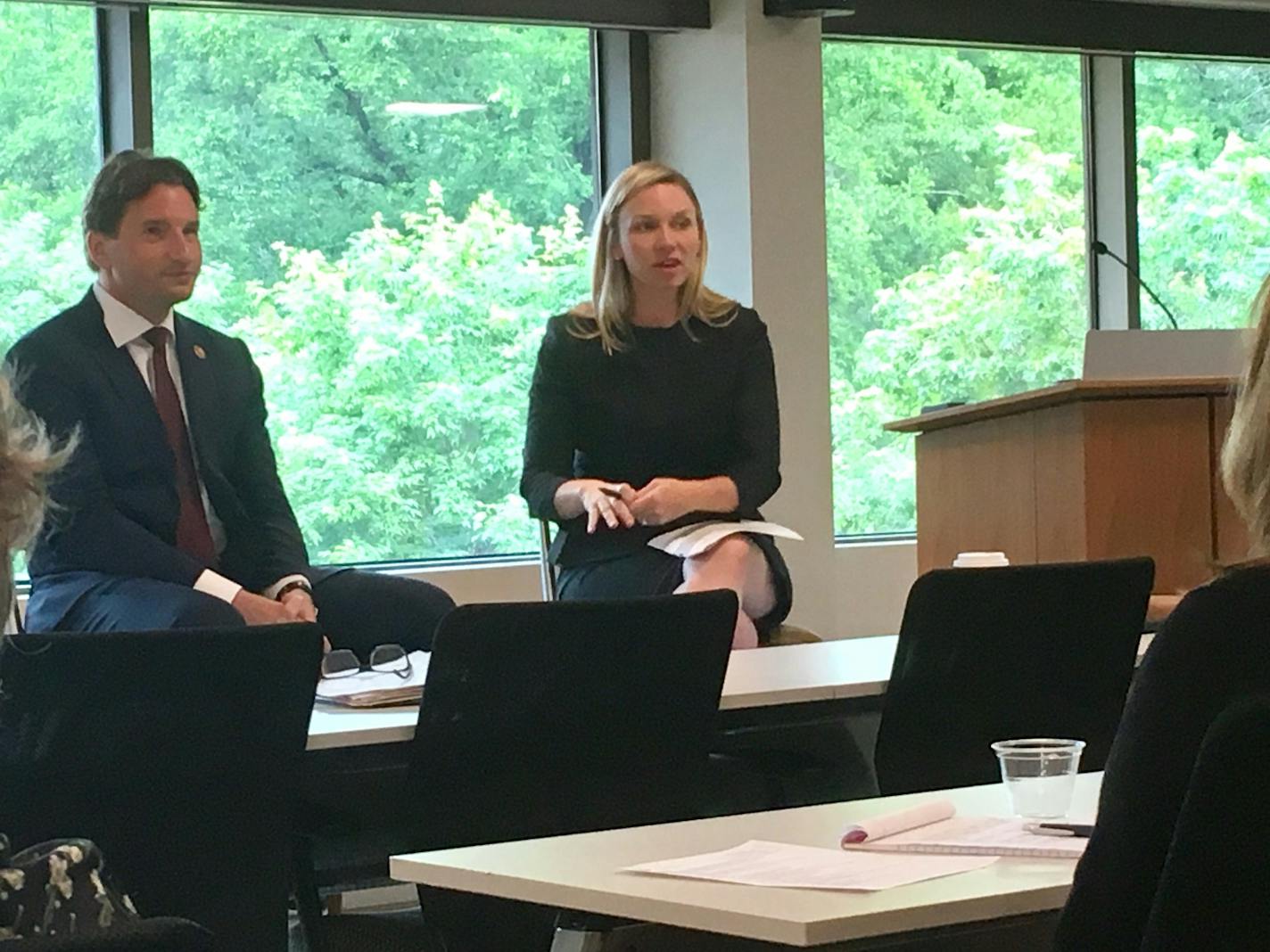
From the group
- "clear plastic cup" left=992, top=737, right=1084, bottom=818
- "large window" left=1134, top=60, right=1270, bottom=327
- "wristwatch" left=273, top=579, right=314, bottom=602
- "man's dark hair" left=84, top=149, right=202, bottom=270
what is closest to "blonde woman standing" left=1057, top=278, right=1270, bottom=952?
"clear plastic cup" left=992, top=737, right=1084, bottom=818

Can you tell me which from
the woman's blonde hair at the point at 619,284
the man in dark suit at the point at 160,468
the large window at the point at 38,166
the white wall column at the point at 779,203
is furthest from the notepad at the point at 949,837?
the white wall column at the point at 779,203

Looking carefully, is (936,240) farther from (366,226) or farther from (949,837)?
(949,837)

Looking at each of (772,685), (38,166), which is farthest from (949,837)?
(38,166)

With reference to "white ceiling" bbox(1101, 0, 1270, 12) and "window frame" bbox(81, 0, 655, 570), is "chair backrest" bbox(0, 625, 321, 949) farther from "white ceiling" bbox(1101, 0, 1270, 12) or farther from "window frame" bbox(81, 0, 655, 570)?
"white ceiling" bbox(1101, 0, 1270, 12)

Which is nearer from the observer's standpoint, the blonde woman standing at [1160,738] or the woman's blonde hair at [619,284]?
the blonde woman standing at [1160,738]

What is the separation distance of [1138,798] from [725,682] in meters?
1.64

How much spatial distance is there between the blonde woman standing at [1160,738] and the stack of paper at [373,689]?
1.40 m

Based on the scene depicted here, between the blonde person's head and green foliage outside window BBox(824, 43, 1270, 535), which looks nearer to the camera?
the blonde person's head

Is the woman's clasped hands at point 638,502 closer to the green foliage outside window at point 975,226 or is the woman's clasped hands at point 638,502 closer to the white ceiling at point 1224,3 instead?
the green foliage outside window at point 975,226

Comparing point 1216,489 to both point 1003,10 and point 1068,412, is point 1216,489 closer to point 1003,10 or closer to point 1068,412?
point 1068,412

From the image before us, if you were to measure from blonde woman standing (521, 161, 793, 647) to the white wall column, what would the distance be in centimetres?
216

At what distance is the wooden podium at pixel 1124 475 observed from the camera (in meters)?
4.34

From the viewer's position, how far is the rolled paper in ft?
5.18

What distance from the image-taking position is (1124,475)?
4359 mm
